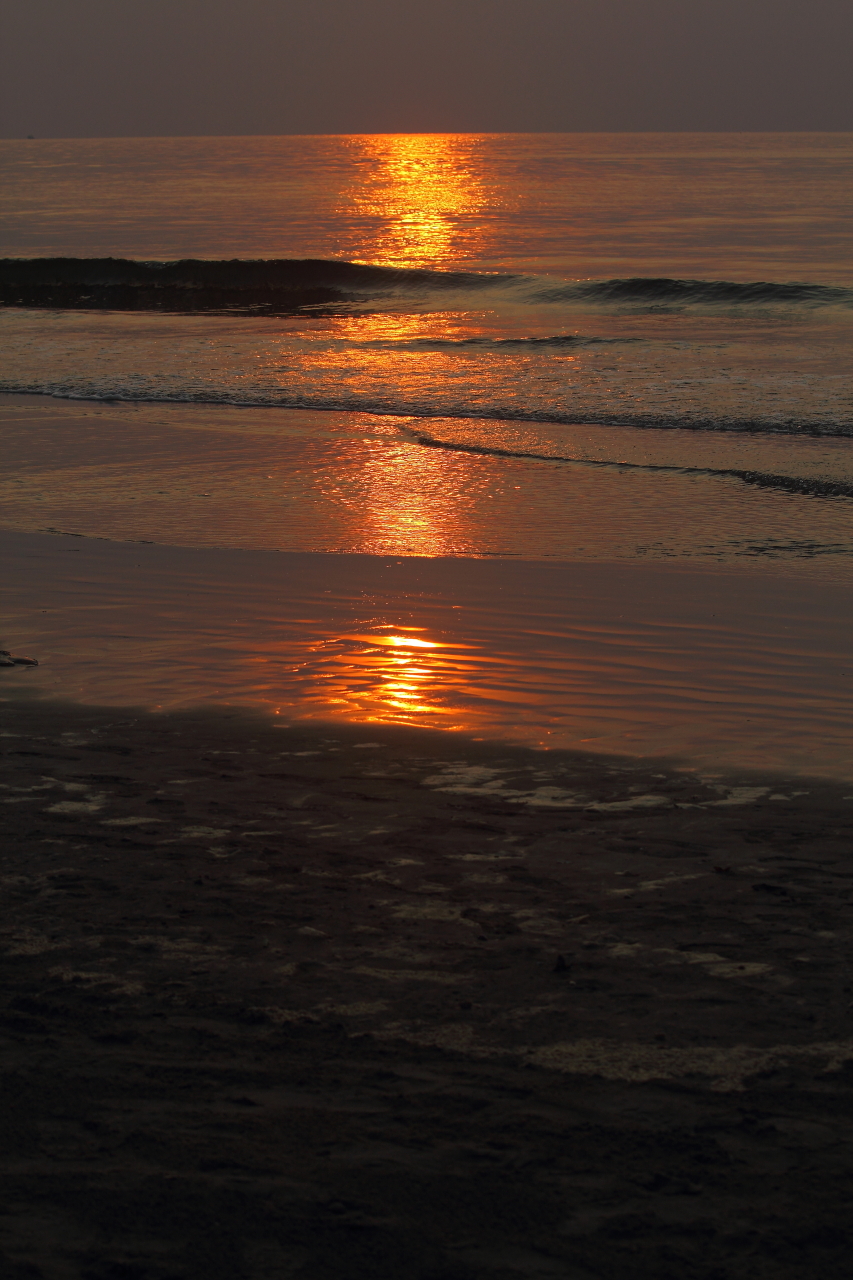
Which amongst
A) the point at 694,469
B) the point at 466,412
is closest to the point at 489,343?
the point at 466,412

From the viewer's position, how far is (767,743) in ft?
16.8

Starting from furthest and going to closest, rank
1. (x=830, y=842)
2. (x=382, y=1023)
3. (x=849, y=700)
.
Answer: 1. (x=849, y=700)
2. (x=830, y=842)
3. (x=382, y=1023)

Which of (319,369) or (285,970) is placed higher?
(319,369)

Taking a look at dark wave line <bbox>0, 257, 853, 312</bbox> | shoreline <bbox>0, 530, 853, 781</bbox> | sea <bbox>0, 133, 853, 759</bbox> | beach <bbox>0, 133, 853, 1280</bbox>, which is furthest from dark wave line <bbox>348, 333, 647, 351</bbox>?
shoreline <bbox>0, 530, 853, 781</bbox>

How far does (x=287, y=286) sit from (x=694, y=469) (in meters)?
23.3

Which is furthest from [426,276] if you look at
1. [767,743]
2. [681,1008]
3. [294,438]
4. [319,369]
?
[681,1008]

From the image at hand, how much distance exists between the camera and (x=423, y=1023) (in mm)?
3064

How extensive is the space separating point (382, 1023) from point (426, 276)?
97.1ft

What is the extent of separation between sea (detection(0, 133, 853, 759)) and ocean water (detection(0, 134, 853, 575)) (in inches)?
2.2

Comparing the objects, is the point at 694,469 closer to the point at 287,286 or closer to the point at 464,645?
the point at 464,645

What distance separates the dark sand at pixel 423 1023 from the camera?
2.40m

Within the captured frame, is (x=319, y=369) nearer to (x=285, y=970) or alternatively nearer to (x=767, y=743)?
(x=767, y=743)

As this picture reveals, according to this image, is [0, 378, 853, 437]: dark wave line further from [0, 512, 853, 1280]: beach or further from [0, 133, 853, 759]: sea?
[0, 512, 853, 1280]: beach

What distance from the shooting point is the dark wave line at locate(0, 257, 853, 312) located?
1049 inches
